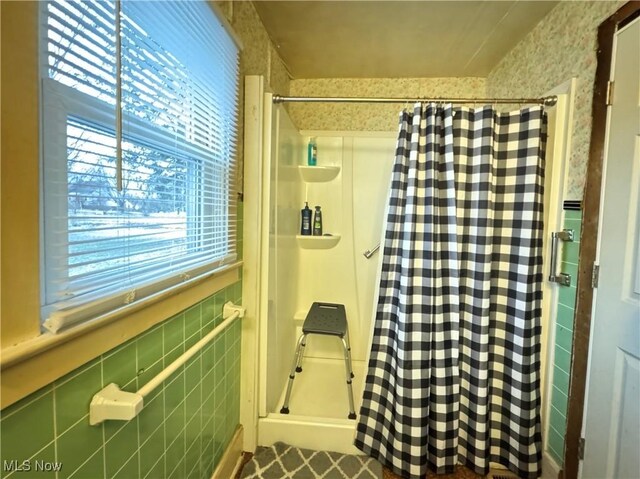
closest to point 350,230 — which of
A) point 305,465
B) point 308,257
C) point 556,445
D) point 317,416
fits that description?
point 308,257

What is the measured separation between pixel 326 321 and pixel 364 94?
178 centimetres

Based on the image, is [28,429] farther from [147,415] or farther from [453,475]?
[453,475]

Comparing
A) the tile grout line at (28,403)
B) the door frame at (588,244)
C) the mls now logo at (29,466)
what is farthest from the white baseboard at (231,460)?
the door frame at (588,244)

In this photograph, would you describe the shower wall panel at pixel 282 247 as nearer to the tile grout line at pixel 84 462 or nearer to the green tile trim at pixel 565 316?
the tile grout line at pixel 84 462

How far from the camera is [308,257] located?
2361mm

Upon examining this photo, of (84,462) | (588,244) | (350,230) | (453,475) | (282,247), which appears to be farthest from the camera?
(350,230)

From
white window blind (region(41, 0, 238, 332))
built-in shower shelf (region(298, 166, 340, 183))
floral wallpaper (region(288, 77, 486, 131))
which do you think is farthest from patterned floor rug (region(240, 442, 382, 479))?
floral wallpaper (region(288, 77, 486, 131))

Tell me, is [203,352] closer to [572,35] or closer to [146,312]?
[146,312]

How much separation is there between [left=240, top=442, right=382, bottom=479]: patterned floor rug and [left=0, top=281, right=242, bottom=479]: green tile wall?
22 centimetres

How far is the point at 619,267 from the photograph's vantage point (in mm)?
1080

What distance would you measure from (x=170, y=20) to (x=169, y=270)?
2.37 feet

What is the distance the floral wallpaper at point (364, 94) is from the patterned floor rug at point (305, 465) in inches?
85.4

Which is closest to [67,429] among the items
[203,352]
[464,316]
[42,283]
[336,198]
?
[42,283]

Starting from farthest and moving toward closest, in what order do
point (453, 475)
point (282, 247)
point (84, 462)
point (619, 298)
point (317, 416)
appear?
point (282, 247) < point (317, 416) < point (453, 475) < point (619, 298) < point (84, 462)
